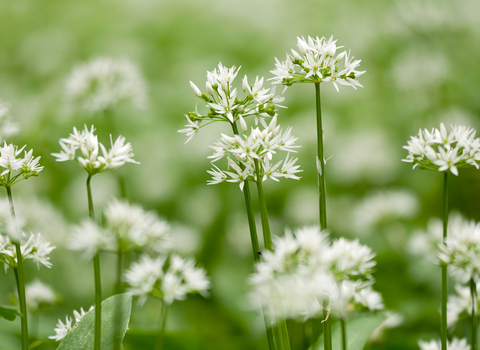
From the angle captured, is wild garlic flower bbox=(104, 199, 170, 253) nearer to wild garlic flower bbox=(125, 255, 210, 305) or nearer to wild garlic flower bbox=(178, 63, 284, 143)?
wild garlic flower bbox=(125, 255, 210, 305)

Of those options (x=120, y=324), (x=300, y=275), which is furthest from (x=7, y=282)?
(x=300, y=275)

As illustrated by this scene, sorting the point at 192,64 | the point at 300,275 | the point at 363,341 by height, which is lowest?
the point at 363,341

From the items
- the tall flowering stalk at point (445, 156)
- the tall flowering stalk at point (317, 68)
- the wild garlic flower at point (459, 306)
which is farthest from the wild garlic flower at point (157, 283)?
the wild garlic flower at point (459, 306)

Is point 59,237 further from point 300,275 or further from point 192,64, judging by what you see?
point 192,64

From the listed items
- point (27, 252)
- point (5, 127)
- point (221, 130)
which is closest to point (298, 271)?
point (27, 252)

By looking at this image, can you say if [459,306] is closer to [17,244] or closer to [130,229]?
[130,229]

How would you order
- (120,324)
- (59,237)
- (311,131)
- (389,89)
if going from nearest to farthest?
1. (120,324)
2. (59,237)
3. (311,131)
4. (389,89)

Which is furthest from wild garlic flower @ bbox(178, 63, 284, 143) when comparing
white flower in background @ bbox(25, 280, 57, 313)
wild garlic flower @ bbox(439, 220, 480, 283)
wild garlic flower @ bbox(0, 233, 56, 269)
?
white flower in background @ bbox(25, 280, 57, 313)

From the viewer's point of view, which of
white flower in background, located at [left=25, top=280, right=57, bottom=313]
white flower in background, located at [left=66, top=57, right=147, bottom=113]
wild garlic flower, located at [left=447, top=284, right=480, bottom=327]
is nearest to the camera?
wild garlic flower, located at [left=447, top=284, right=480, bottom=327]
